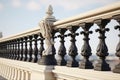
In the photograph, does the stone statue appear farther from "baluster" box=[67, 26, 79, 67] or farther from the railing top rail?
"baluster" box=[67, 26, 79, 67]

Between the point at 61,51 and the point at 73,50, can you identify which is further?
the point at 61,51

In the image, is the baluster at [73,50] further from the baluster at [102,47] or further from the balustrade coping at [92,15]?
the baluster at [102,47]

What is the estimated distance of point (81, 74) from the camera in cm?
342

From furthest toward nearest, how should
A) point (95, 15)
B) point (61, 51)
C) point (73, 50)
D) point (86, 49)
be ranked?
1. point (61, 51)
2. point (73, 50)
3. point (86, 49)
4. point (95, 15)

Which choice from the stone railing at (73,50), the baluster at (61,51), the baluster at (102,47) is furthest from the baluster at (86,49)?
the baluster at (61,51)

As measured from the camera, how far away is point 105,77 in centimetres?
291

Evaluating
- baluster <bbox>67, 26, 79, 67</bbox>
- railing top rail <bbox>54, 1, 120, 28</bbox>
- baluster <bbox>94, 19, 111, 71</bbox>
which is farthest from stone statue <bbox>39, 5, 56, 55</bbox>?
baluster <bbox>94, 19, 111, 71</bbox>

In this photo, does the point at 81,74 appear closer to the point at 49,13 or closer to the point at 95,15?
the point at 95,15

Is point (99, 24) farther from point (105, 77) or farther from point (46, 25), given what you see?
point (46, 25)

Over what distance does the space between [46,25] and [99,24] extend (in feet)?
5.38

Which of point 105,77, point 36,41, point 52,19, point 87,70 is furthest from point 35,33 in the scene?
point 105,77

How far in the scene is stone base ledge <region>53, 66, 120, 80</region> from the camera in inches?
113

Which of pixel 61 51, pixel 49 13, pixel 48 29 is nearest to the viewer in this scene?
pixel 61 51

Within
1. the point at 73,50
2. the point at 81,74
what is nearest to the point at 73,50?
the point at 73,50
